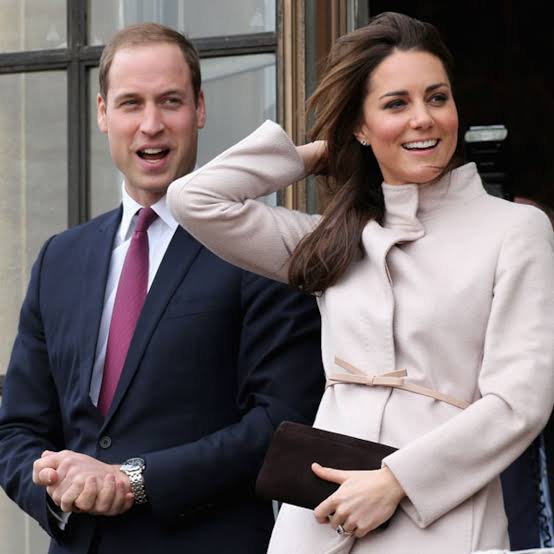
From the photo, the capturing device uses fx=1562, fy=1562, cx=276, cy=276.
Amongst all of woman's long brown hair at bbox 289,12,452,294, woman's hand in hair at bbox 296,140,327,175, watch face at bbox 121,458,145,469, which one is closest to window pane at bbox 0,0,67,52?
woman's hand in hair at bbox 296,140,327,175

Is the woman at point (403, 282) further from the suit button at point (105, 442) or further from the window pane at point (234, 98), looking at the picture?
the window pane at point (234, 98)

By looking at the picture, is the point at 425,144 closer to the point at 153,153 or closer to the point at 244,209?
the point at 244,209

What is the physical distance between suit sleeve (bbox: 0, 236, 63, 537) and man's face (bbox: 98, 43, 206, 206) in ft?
1.24

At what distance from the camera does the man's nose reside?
3.70 metres

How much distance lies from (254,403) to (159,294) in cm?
34

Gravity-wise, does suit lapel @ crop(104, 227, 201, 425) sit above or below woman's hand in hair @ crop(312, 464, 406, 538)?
above

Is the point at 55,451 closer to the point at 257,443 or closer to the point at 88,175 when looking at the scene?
the point at 257,443

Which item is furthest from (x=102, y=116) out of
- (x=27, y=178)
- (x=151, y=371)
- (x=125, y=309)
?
(x=27, y=178)

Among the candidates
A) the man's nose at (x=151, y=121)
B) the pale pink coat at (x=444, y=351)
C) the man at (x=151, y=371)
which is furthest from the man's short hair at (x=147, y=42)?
the pale pink coat at (x=444, y=351)

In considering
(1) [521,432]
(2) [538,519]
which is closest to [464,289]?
(1) [521,432]

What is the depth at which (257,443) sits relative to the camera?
343cm

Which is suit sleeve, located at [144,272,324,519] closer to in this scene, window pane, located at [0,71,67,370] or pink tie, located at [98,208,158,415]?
pink tie, located at [98,208,158,415]

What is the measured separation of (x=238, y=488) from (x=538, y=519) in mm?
664

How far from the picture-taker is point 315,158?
3574 mm
